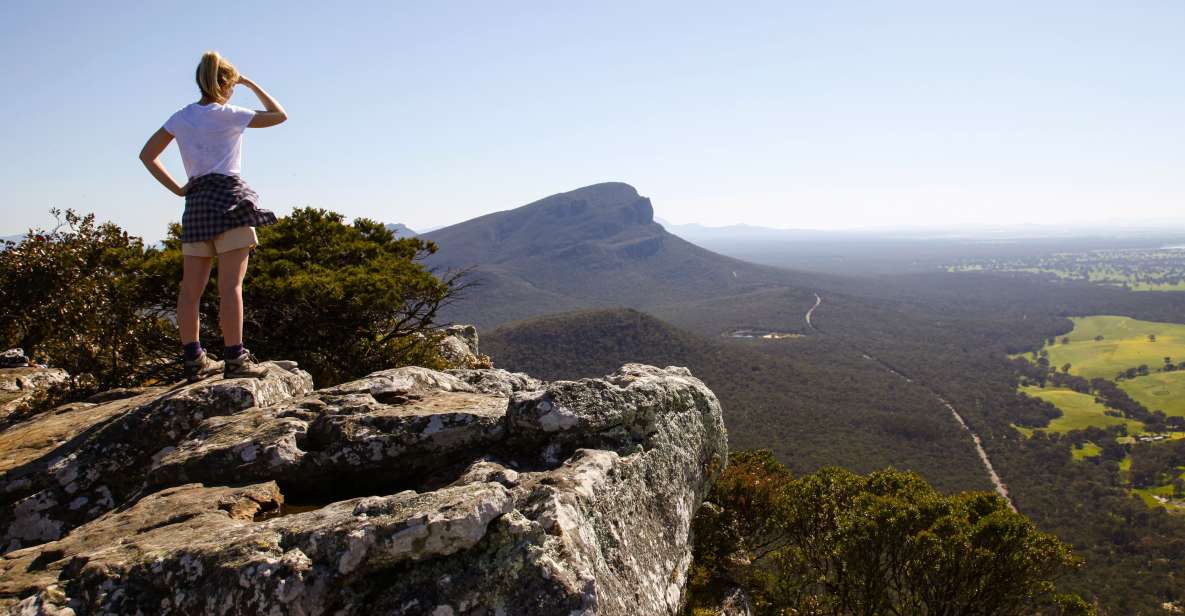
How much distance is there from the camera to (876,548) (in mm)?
11016

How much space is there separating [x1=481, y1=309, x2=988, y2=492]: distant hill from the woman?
6079 centimetres

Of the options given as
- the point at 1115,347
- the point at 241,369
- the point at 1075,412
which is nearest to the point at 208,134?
the point at 241,369

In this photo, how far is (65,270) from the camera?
11.8 metres

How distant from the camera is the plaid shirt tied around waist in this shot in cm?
622

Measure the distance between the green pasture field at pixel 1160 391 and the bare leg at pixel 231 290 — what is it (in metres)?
152

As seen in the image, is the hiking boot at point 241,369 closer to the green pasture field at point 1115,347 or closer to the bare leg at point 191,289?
the bare leg at point 191,289

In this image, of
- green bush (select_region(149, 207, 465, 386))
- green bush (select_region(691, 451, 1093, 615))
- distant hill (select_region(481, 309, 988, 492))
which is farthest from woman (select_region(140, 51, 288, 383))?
distant hill (select_region(481, 309, 988, 492))

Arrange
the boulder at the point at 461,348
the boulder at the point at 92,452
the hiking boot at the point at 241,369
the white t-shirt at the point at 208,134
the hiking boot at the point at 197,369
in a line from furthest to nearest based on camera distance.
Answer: the boulder at the point at 461,348 < the hiking boot at the point at 197,369 < the hiking boot at the point at 241,369 < the white t-shirt at the point at 208,134 < the boulder at the point at 92,452

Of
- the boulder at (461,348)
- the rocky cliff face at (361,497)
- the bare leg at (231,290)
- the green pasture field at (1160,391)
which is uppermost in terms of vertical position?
the bare leg at (231,290)

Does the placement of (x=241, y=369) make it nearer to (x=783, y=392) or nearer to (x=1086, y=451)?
(x=783, y=392)

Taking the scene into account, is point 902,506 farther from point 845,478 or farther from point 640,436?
point 640,436

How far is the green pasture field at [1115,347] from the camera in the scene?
141750 mm

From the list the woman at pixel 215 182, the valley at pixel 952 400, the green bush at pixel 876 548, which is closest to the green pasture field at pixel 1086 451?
the valley at pixel 952 400

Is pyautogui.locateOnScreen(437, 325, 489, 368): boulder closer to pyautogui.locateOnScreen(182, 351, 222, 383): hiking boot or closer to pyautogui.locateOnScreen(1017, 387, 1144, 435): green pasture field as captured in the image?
pyautogui.locateOnScreen(182, 351, 222, 383): hiking boot
